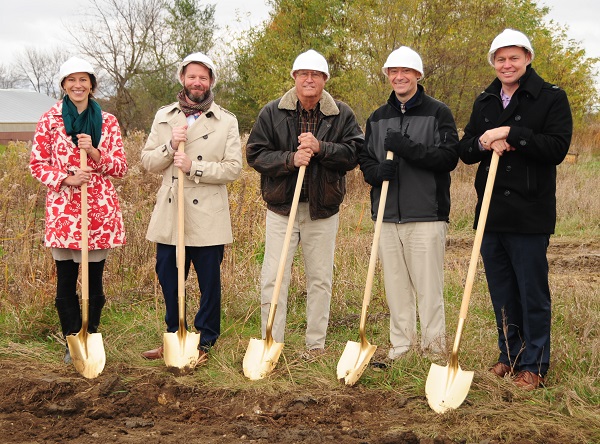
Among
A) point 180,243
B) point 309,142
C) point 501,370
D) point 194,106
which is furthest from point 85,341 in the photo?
Result: point 501,370

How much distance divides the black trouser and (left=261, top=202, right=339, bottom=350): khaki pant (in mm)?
1144

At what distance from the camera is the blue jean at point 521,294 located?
408 cm

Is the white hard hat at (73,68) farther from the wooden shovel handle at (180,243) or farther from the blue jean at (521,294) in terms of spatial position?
the blue jean at (521,294)

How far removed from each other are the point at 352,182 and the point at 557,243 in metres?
3.40

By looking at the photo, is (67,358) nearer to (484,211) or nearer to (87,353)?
(87,353)

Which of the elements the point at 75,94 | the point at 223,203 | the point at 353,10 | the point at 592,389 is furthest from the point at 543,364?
the point at 353,10

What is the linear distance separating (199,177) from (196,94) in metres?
0.56

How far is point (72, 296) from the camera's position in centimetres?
488

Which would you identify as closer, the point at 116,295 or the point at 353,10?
the point at 116,295

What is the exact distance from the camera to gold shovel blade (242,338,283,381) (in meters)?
4.49

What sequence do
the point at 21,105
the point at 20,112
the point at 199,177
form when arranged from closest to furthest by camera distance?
the point at 199,177 < the point at 20,112 < the point at 21,105

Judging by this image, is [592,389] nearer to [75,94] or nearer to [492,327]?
[492,327]

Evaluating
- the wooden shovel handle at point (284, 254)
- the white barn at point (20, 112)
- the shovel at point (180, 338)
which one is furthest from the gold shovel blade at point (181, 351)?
the white barn at point (20, 112)

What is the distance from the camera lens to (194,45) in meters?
34.0
